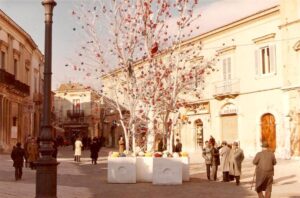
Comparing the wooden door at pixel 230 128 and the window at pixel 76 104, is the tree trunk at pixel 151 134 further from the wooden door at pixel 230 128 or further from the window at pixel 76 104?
the window at pixel 76 104

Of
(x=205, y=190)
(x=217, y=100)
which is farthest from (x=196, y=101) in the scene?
(x=205, y=190)

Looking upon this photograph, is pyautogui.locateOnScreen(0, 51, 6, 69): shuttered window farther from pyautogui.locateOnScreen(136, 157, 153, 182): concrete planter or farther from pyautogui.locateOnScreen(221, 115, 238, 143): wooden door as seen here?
pyautogui.locateOnScreen(136, 157, 153, 182): concrete planter

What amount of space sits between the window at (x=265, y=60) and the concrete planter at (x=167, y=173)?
47.3 feet

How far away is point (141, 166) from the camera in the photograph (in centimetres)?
1617

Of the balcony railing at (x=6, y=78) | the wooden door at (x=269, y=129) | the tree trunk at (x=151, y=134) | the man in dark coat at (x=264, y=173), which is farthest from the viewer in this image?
the balcony railing at (x=6, y=78)

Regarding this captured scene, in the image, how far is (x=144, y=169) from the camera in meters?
16.2

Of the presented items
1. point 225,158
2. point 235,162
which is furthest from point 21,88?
point 235,162

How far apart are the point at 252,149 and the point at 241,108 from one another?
9.20 feet

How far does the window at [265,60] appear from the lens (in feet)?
92.7

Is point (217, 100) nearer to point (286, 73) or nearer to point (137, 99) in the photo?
point (286, 73)

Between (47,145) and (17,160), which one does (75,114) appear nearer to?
(17,160)

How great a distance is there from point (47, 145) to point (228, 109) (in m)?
24.4

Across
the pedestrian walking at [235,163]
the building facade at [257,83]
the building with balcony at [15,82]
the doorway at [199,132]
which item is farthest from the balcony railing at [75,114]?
the pedestrian walking at [235,163]

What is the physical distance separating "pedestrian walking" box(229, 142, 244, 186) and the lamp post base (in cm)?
816
